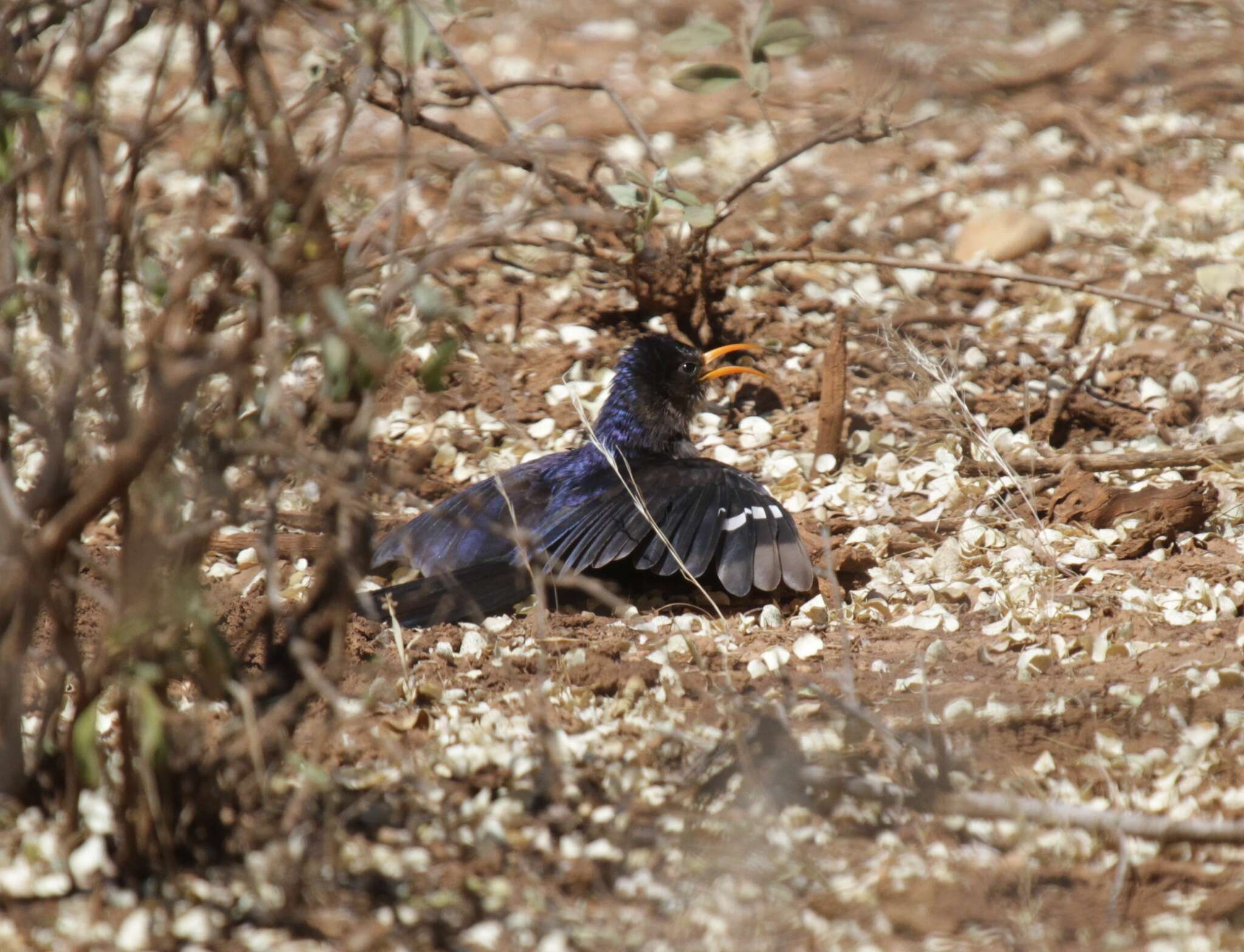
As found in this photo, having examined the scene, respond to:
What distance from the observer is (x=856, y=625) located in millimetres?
3992

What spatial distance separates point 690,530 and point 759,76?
144 cm

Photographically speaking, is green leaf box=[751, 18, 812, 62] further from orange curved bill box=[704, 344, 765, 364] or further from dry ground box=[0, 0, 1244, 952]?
orange curved bill box=[704, 344, 765, 364]

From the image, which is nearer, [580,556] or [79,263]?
[79,263]

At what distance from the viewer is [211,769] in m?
2.60

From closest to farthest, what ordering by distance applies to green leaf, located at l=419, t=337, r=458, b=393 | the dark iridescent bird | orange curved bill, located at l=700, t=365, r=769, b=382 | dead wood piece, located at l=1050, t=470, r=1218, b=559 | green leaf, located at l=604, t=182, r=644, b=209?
1. green leaf, located at l=419, t=337, r=458, b=393
2. green leaf, located at l=604, t=182, r=644, b=209
3. the dark iridescent bird
4. dead wood piece, located at l=1050, t=470, r=1218, b=559
5. orange curved bill, located at l=700, t=365, r=769, b=382

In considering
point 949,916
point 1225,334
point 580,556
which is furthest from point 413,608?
point 1225,334

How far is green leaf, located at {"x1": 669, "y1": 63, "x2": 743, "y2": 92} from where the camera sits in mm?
4000

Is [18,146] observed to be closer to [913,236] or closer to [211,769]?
[211,769]

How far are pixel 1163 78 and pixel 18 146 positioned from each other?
6.17m

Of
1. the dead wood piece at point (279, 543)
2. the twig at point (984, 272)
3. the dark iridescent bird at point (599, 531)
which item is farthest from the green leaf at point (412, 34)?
the twig at point (984, 272)

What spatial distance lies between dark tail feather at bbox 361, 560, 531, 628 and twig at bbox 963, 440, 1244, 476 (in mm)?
1610

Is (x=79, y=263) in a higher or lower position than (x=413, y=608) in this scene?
higher

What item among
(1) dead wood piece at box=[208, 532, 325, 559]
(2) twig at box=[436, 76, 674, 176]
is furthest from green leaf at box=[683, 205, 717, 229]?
(1) dead wood piece at box=[208, 532, 325, 559]

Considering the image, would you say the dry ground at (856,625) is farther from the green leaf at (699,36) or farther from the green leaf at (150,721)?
the green leaf at (699,36)
